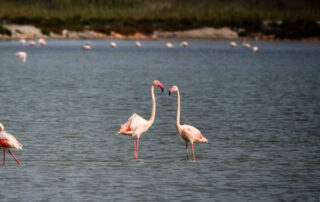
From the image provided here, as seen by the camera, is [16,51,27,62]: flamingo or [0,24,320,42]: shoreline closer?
[16,51,27,62]: flamingo

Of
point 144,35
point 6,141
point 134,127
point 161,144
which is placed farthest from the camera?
point 144,35

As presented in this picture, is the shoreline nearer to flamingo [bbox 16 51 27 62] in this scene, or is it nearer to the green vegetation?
the green vegetation

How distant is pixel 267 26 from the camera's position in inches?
5379

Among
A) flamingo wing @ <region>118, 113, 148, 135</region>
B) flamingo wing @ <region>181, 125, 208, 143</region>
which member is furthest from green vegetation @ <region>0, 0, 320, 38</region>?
flamingo wing @ <region>181, 125, 208, 143</region>

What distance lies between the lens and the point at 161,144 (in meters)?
17.5

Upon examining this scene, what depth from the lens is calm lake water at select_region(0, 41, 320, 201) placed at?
490 inches

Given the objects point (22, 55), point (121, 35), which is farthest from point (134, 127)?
point (121, 35)

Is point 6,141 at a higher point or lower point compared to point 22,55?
higher

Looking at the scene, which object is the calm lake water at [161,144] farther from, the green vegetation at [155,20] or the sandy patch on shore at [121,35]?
the green vegetation at [155,20]

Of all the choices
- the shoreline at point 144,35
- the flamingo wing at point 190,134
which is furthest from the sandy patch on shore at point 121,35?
the flamingo wing at point 190,134

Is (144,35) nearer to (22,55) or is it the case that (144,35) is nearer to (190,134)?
(22,55)

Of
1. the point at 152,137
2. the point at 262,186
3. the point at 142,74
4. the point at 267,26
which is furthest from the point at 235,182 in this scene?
the point at 267,26

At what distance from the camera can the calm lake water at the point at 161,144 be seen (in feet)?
40.8

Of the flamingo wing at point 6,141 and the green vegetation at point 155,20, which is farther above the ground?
the flamingo wing at point 6,141
